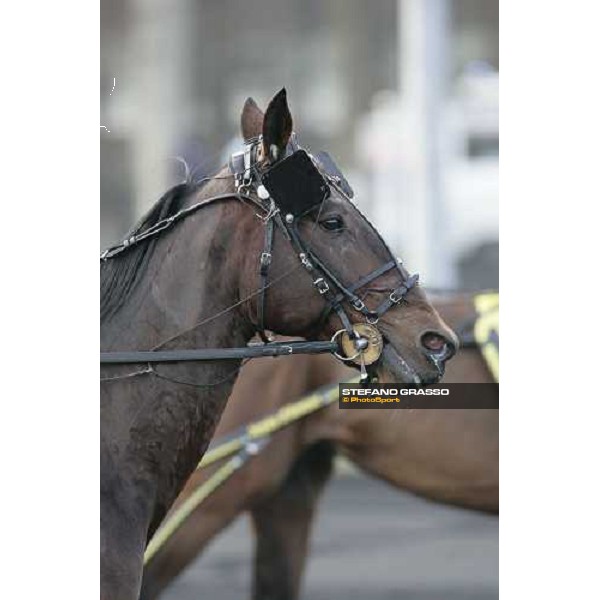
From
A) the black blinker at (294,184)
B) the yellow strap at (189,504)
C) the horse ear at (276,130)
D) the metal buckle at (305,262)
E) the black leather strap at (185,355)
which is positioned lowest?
the yellow strap at (189,504)

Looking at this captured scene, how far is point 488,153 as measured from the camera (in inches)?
175

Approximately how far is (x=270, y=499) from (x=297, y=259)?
1.42 metres

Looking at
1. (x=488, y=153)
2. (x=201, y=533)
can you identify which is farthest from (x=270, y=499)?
(x=488, y=153)

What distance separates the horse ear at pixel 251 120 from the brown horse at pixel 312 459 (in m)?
1.09

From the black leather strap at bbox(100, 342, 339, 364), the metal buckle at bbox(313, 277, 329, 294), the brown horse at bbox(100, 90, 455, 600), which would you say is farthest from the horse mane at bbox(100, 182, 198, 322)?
the metal buckle at bbox(313, 277, 329, 294)

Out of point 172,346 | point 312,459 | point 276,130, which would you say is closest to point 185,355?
point 172,346

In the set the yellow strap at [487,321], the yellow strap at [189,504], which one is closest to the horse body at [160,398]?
the yellow strap at [189,504]

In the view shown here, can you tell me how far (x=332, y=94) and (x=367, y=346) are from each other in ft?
3.47

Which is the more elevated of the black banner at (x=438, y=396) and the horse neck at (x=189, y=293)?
the horse neck at (x=189, y=293)

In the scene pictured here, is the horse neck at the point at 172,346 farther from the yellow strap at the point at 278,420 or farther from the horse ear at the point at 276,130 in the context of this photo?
the yellow strap at the point at 278,420

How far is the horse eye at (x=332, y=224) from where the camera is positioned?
3623 millimetres

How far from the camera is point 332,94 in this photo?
14.6 ft

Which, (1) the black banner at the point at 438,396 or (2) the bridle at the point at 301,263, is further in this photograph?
(1) the black banner at the point at 438,396
